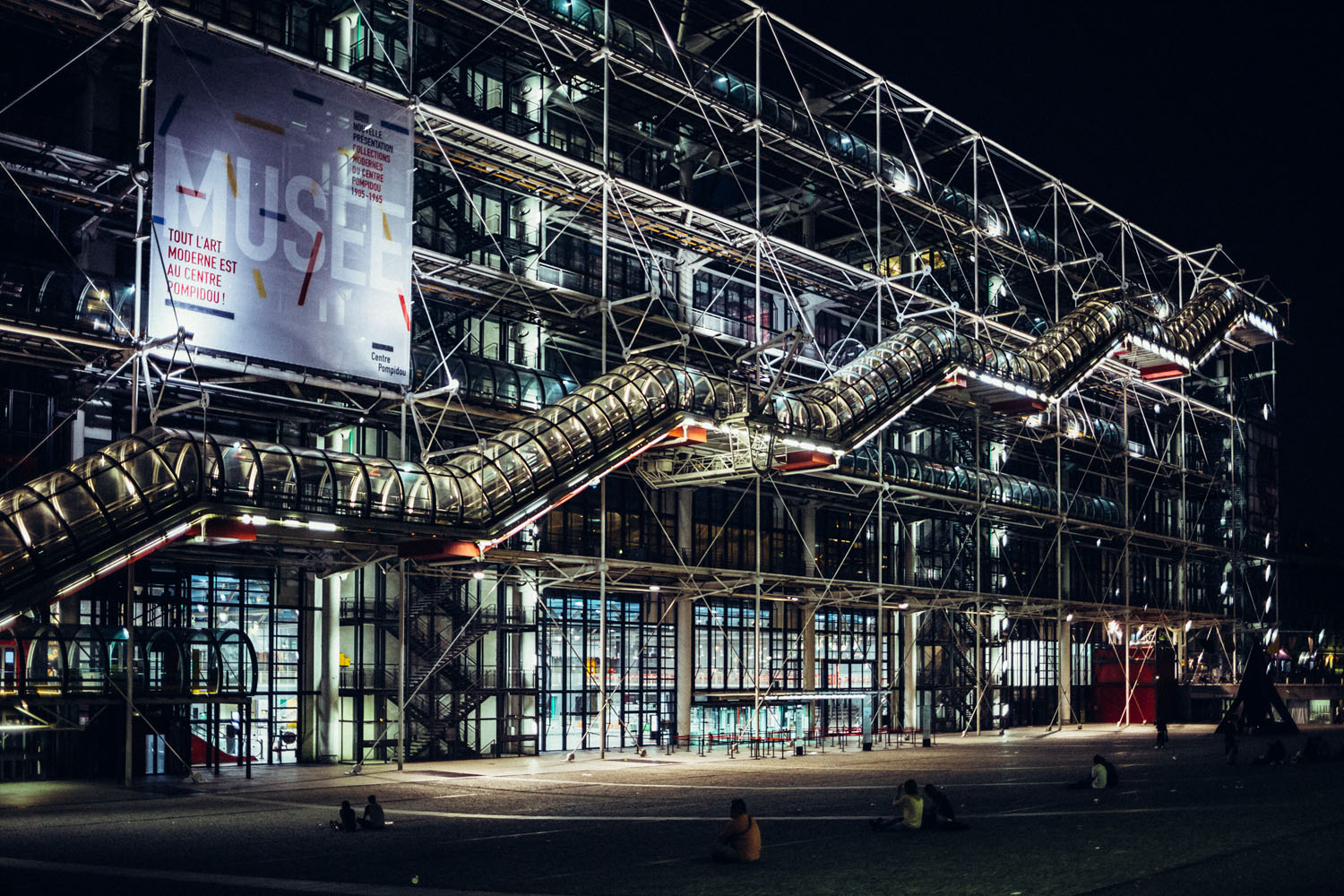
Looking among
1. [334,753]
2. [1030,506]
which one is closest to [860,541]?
[1030,506]

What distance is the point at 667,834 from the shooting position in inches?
675

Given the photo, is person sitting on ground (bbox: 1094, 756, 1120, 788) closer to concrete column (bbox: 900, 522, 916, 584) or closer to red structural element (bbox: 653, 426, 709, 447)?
red structural element (bbox: 653, 426, 709, 447)

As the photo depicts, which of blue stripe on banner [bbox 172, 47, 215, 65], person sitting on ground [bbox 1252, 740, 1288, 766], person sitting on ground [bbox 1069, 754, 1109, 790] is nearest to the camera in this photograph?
A: person sitting on ground [bbox 1069, 754, 1109, 790]

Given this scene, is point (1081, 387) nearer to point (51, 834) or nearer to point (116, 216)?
point (116, 216)

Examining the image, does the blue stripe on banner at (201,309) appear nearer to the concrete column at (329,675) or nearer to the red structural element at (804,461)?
the concrete column at (329,675)

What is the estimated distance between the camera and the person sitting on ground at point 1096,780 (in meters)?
22.4

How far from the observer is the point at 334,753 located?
3116cm

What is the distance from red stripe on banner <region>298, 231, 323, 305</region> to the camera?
2536 cm

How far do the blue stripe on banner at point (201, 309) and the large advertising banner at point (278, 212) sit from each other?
0.02m

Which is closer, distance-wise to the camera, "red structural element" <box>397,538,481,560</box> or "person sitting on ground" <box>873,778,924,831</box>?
"person sitting on ground" <box>873,778,924,831</box>

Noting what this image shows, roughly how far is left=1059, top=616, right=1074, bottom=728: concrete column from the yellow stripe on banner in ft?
121

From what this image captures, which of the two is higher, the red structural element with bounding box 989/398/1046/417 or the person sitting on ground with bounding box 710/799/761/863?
the red structural element with bounding box 989/398/1046/417

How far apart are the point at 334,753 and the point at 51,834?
47.1 feet

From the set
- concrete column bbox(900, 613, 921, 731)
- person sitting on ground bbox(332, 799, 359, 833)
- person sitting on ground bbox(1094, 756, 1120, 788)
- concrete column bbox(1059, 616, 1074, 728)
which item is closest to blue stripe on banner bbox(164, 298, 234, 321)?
person sitting on ground bbox(332, 799, 359, 833)
